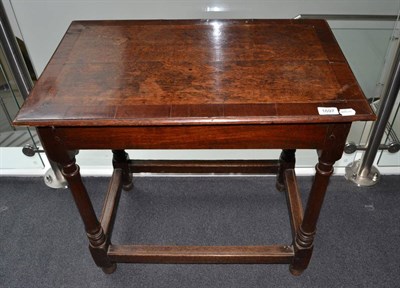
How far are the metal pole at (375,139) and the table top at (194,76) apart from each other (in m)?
0.41

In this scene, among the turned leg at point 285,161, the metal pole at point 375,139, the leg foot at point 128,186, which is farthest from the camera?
the leg foot at point 128,186

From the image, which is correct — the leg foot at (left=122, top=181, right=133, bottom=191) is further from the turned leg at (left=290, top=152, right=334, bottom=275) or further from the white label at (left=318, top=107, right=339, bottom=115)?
the white label at (left=318, top=107, right=339, bottom=115)

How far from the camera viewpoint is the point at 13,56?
1502 mm

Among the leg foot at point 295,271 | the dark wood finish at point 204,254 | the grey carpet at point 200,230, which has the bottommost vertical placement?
the grey carpet at point 200,230

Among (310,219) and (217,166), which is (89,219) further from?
(310,219)

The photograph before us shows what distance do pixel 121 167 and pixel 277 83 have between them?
94 cm

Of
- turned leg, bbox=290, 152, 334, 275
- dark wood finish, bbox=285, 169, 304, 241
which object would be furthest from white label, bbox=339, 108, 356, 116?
dark wood finish, bbox=285, 169, 304, 241

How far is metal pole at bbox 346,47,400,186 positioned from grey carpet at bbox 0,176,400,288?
55 mm

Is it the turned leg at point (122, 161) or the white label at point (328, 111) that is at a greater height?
the white label at point (328, 111)

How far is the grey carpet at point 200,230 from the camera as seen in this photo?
1500 mm

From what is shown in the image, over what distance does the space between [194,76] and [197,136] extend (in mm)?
178

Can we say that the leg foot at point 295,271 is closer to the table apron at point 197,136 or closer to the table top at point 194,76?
the table apron at point 197,136

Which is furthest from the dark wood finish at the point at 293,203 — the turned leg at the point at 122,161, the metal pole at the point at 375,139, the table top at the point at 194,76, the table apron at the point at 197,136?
the turned leg at the point at 122,161

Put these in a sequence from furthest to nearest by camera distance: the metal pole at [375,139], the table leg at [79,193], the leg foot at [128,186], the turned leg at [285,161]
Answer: the leg foot at [128,186]
the turned leg at [285,161]
the metal pole at [375,139]
the table leg at [79,193]
